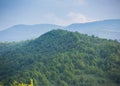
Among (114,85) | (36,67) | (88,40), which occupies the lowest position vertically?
(114,85)

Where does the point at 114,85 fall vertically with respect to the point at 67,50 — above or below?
below

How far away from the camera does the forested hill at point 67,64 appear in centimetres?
9925

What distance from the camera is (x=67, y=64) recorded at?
365ft

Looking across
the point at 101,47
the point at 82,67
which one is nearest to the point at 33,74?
the point at 82,67

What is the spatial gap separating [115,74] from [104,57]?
15581 millimetres

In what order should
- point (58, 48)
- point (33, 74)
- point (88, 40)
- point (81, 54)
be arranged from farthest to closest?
1. point (88, 40)
2. point (58, 48)
3. point (81, 54)
4. point (33, 74)

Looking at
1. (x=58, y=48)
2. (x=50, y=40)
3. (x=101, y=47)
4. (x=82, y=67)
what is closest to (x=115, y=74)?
(x=82, y=67)

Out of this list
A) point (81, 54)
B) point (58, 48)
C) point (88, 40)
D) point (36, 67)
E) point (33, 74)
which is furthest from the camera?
point (88, 40)

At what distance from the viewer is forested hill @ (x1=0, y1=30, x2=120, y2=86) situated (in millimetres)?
99250

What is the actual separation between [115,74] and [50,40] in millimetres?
44681

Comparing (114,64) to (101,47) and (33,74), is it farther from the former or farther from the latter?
(33,74)

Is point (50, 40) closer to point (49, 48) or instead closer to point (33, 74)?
point (49, 48)

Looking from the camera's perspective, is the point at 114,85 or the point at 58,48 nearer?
the point at 114,85

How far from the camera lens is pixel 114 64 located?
110 meters
